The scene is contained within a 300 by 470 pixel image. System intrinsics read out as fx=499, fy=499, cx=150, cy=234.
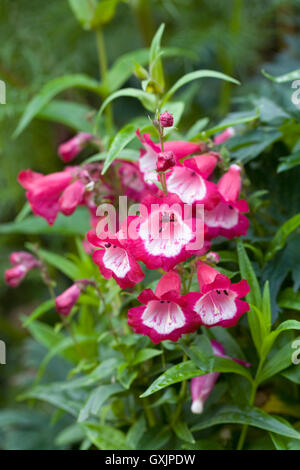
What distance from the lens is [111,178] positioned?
0.75 metres

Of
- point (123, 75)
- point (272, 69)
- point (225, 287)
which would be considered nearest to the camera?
point (225, 287)

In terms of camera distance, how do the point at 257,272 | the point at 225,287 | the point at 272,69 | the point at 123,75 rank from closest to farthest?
the point at 225,287
the point at 257,272
the point at 123,75
the point at 272,69

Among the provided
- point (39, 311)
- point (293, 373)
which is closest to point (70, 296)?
point (39, 311)

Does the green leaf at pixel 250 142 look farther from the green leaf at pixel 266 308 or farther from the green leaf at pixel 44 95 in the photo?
the green leaf at pixel 44 95

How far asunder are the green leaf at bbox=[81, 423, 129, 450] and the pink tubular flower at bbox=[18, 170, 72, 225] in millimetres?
323

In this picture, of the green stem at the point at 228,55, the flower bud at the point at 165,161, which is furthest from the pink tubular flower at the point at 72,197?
the green stem at the point at 228,55

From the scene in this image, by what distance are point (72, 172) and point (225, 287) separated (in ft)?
1.00

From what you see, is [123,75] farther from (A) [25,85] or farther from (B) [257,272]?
(B) [257,272]

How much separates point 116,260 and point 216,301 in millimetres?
129

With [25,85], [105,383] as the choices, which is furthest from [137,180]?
[25,85]

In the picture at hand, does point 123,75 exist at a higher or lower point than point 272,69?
higher

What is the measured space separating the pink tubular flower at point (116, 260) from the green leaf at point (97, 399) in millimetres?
203

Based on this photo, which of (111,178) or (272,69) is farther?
(272,69)

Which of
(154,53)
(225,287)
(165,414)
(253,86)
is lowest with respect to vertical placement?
(165,414)
